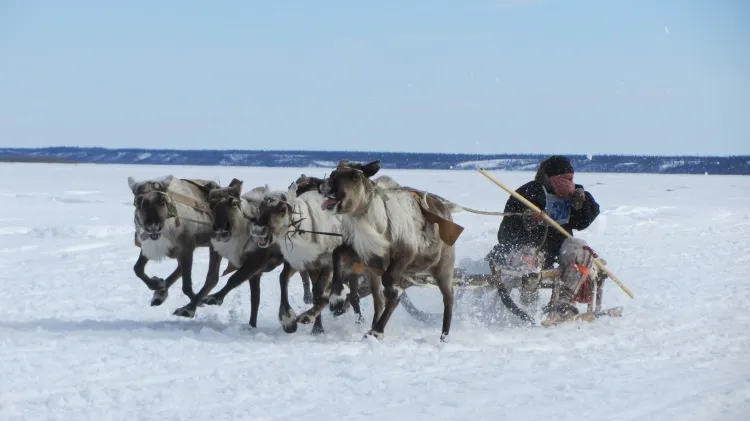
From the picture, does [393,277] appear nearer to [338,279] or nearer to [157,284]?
[338,279]

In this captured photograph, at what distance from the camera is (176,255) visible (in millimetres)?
8484

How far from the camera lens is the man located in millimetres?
8945

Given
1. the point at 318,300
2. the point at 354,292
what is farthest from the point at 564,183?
the point at 318,300

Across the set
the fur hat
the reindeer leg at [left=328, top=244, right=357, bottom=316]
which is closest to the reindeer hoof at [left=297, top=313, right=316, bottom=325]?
the reindeer leg at [left=328, top=244, right=357, bottom=316]

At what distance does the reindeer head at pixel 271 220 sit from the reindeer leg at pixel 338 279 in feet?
1.75

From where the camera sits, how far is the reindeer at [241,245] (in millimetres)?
7930

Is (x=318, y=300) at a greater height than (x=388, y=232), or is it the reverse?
(x=388, y=232)

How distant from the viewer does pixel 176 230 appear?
8336 millimetres

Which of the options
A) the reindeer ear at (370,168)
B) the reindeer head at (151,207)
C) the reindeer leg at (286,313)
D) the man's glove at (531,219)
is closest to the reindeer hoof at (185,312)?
the reindeer head at (151,207)

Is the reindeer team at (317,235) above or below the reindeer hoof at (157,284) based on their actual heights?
above

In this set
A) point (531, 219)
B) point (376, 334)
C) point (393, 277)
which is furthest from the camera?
point (531, 219)

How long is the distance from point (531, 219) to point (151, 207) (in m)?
3.43

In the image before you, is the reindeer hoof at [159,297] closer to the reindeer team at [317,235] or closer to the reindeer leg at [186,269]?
the reindeer team at [317,235]

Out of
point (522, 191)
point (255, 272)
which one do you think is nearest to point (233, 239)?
point (255, 272)
